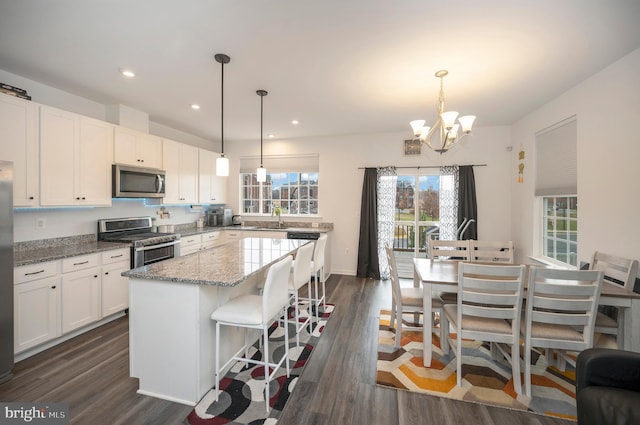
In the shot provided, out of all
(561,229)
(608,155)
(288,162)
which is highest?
(288,162)

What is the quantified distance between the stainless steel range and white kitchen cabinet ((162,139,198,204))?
1.89 feet

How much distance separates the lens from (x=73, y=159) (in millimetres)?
2965

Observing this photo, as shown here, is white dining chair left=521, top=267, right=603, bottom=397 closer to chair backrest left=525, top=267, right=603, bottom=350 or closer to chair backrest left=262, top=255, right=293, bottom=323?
chair backrest left=525, top=267, right=603, bottom=350

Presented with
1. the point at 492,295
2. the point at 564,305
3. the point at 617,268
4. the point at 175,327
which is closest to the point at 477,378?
the point at 492,295

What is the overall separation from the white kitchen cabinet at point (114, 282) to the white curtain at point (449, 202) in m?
4.80

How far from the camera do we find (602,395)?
126 cm

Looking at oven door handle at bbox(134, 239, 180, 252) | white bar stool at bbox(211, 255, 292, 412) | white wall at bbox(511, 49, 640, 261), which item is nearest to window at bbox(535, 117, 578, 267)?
white wall at bbox(511, 49, 640, 261)

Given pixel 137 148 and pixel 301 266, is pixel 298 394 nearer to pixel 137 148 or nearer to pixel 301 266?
pixel 301 266

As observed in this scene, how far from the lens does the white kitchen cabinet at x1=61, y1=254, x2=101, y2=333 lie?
265 cm

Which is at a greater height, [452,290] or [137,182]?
[137,182]

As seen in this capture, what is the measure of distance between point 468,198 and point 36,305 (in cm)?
570

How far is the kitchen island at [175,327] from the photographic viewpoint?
1.84m

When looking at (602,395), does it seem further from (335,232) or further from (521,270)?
(335,232)

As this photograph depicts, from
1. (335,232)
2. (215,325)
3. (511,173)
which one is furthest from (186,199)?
(511,173)
